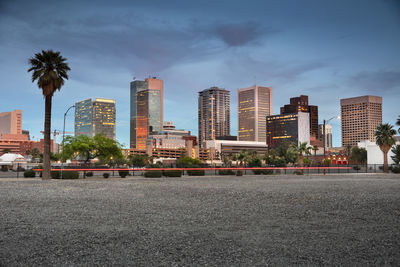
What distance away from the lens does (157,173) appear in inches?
2085

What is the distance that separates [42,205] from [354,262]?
14736 mm

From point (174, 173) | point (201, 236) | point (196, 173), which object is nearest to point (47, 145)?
point (174, 173)

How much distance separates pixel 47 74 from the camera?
137 feet

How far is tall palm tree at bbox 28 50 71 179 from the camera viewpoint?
41.6 meters

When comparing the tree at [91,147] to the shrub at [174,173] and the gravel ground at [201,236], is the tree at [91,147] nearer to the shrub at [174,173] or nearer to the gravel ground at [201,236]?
the shrub at [174,173]

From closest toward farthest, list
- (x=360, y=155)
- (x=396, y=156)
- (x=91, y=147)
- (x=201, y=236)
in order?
(x=201, y=236), (x=91, y=147), (x=396, y=156), (x=360, y=155)

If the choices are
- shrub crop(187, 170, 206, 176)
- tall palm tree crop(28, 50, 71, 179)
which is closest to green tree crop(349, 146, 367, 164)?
shrub crop(187, 170, 206, 176)

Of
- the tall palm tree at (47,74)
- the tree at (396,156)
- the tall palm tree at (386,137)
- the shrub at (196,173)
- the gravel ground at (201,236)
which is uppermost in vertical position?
the tall palm tree at (47,74)

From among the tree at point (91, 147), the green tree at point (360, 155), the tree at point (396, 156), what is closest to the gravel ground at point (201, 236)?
the tree at point (91, 147)

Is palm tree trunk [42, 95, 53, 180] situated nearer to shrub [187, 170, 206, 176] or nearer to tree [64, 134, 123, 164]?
tree [64, 134, 123, 164]

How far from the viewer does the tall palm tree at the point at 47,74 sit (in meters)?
41.6

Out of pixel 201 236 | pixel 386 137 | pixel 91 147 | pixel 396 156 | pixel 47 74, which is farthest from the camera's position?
pixel 396 156

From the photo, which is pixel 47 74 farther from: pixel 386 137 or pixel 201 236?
pixel 386 137

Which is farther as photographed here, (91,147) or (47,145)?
(91,147)
